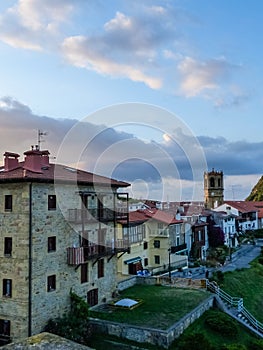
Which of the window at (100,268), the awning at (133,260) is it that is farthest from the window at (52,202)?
the awning at (133,260)

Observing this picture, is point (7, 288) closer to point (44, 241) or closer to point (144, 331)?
point (44, 241)

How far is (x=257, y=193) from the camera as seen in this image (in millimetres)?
159375

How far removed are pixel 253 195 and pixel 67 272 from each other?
5654 inches

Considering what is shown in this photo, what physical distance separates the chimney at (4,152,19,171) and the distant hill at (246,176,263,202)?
13549 centimetres

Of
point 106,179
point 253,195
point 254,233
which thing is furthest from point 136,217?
point 253,195

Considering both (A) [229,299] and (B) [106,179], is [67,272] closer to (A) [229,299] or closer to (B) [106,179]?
(B) [106,179]

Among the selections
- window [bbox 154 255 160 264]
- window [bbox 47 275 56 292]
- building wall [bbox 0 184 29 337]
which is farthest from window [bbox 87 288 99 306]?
window [bbox 154 255 160 264]

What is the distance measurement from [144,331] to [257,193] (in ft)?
469

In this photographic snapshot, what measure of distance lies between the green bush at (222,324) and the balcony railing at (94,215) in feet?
36.7

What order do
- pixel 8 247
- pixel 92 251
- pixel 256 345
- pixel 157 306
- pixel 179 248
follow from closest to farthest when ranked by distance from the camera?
1. pixel 8 247
2. pixel 256 345
3. pixel 92 251
4. pixel 157 306
5. pixel 179 248

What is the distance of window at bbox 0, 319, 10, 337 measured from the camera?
26.0 m

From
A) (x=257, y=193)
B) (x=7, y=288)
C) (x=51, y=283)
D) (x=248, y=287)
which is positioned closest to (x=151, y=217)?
(x=248, y=287)

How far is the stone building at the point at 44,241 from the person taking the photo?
25.6m

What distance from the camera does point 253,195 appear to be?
16138cm
